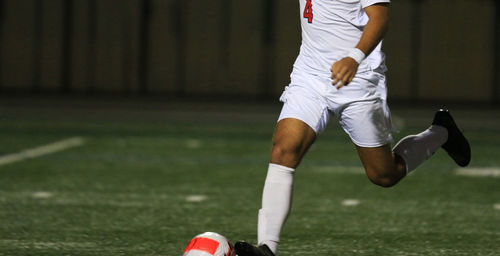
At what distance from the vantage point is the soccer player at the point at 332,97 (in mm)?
4227

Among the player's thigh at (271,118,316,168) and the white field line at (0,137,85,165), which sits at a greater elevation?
the player's thigh at (271,118,316,168)

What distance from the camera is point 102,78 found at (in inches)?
777

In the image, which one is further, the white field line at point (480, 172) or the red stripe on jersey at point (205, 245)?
the white field line at point (480, 172)

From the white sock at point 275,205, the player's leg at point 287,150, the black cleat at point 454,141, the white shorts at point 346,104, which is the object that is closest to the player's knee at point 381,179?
the white shorts at point 346,104

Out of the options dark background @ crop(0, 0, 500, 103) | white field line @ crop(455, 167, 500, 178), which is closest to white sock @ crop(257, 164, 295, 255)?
white field line @ crop(455, 167, 500, 178)

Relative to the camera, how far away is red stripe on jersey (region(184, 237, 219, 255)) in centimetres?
410

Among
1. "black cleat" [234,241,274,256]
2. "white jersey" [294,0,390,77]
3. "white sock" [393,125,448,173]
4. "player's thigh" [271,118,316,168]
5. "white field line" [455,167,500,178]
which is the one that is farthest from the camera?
"white field line" [455,167,500,178]

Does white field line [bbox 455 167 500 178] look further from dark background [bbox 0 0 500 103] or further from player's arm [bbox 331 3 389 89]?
dark background [bbox 0 0 500 103]

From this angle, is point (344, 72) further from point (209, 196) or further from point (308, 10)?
point (209, 196)

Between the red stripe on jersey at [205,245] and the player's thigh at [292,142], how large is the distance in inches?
20.1

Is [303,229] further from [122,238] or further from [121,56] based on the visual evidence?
[121,56]

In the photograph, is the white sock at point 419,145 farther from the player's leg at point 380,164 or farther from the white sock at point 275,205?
the white sock at point 275,205

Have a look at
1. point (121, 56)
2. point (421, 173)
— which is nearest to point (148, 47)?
point (121, 56)

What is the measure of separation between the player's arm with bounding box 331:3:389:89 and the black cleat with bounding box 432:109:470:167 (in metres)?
1.40
